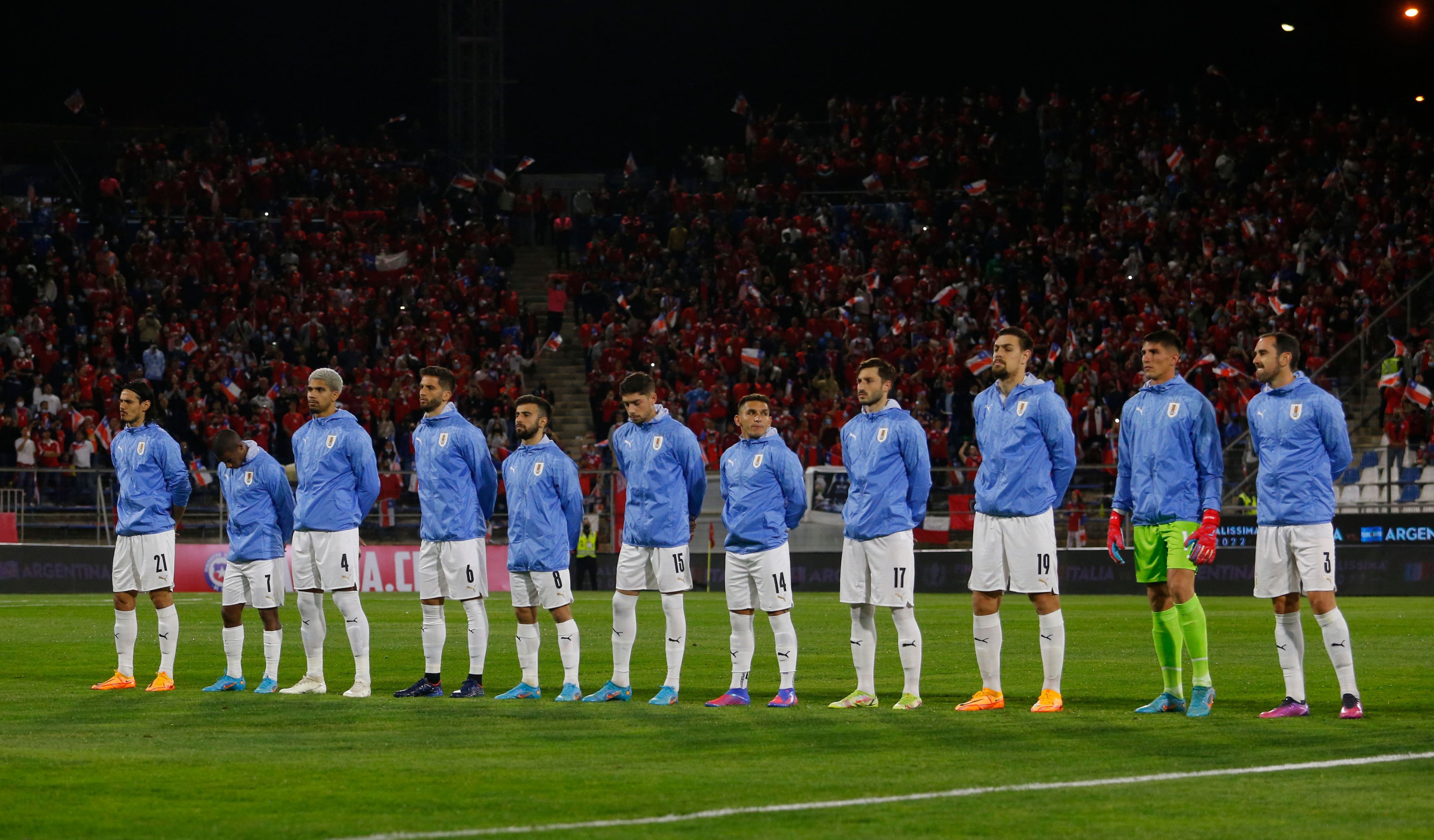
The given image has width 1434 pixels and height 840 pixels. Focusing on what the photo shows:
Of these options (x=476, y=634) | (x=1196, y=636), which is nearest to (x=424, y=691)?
(x=476, y=634)

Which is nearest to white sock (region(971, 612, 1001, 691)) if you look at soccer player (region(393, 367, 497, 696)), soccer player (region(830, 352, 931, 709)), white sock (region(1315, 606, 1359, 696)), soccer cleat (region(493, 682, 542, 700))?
soccer player (region(830, 352, 931, 709))

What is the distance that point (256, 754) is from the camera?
405 inches

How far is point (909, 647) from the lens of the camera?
502 inches

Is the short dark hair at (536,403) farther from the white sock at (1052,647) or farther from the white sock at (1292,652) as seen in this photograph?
the white sock at (1292,652)

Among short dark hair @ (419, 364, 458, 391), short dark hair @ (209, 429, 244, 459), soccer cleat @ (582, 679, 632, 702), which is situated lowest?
soccer cleat @ (582, 679, 632, 702)

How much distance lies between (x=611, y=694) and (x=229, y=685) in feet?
11.6

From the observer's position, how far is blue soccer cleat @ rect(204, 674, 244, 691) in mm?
14523

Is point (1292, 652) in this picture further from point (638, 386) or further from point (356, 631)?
point (356, 631)

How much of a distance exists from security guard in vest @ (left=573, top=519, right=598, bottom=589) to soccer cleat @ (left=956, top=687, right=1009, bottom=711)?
21.0m

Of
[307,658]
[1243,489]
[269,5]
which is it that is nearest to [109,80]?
[269,5]

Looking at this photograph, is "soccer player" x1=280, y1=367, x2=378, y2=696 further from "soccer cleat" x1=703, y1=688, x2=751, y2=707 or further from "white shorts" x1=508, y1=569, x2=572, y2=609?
"soccer cleat" x1=703, y1=688, x2=751, y2=707

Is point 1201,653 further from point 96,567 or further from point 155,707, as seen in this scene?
point 96,567

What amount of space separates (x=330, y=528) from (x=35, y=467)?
19.8 meters

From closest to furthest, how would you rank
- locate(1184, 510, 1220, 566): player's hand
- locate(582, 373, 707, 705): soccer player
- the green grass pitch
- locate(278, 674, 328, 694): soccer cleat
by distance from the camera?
1. the green grass pitch
2. locate(1184, 510, 1220, 566): player's hand
3. locate(582, 373, 707, 705): soccer player
4. locate(278, 674, 328, 694): soccer cleat
